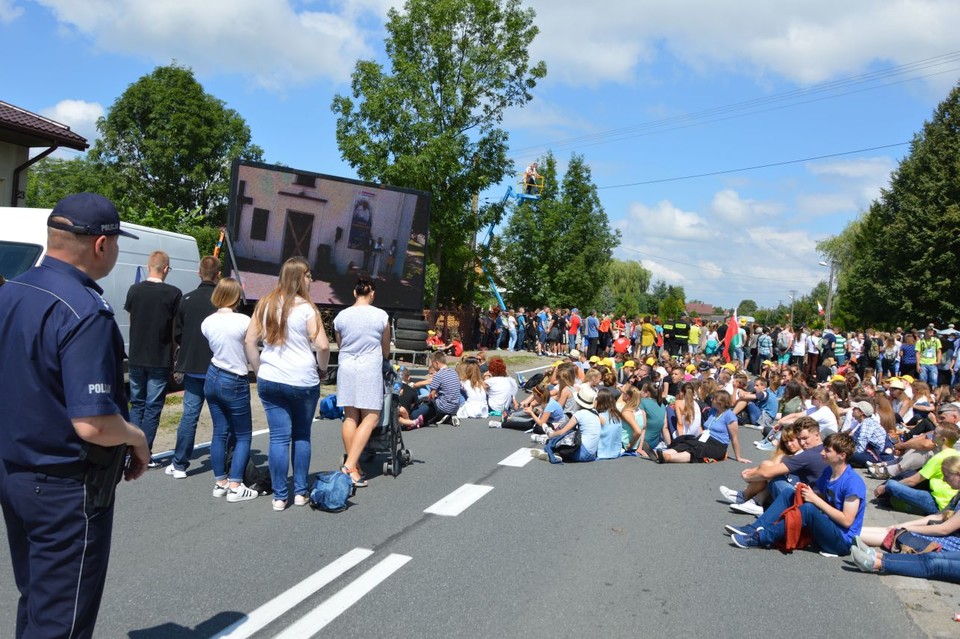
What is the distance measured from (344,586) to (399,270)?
1274cm

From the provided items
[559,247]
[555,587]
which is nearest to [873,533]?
[555,587]

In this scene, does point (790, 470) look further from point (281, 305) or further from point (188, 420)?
point (188, 420)

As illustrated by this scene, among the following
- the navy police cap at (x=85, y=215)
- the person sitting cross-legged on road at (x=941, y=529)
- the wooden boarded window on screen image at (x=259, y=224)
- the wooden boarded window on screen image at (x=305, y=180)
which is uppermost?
the wooden boarded window on screen image at (x=305, y=180)

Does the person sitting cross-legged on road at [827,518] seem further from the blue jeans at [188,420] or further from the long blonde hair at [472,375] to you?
the long blonde hair at [472,375]

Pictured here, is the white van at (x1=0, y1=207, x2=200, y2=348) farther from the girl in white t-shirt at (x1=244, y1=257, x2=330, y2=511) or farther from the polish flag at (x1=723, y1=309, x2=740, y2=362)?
the polish flag at (x1=723, y1=309, x2=740, y2=362)

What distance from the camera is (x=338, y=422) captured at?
11.3 metres

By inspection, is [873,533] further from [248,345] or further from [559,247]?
[559,247]

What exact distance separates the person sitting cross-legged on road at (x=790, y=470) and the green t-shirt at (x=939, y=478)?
1.60m

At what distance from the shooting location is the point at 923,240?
39.1 meters

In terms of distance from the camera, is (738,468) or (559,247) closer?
(738,468)

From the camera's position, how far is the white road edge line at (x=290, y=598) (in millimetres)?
4004

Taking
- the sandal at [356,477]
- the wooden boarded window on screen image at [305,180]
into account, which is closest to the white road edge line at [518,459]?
the sandal at [356,477]

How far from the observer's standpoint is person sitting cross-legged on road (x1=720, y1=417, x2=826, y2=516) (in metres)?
6.94

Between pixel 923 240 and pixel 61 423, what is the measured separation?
1696 inches
